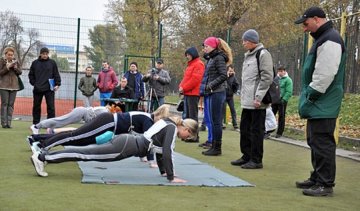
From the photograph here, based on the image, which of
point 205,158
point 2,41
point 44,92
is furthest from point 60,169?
point 2,41

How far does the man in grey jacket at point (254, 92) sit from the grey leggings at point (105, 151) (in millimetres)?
1938

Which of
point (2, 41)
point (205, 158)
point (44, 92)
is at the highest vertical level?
point (2, 41)

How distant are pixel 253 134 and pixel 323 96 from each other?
1.87 m

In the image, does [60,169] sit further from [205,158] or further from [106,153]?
[205,158]

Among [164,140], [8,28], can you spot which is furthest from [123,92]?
[164,140]

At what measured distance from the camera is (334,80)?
5598 mm

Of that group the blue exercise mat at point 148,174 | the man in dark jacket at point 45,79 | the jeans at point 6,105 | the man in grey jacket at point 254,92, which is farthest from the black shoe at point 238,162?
the jeans at point 6,105

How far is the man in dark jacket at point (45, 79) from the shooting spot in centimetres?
1054

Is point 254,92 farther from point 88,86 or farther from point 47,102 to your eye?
point 88,86

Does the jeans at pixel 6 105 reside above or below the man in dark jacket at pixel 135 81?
below

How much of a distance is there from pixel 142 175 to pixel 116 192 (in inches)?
47.5

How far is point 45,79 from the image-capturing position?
416 inches

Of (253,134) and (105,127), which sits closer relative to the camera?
(105,127)

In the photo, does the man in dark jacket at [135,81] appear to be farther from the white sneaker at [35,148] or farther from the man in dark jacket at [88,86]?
the white sneaker at [35,148]
